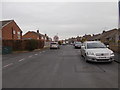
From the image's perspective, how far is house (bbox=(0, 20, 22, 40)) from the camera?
39.0m

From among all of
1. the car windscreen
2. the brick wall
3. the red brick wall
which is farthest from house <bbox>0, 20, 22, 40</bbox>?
the car windscreen

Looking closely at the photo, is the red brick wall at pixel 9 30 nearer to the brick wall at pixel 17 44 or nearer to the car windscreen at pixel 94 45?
→ the brick wall at pixel 17 44

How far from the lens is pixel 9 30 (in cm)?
4141

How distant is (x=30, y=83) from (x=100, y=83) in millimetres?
2577

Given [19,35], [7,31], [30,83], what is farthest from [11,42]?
[19,35]

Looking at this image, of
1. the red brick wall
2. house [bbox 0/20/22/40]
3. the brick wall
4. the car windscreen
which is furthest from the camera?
the red brick wall

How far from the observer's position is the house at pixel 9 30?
39031 millimetres

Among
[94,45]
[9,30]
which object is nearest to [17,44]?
[9,30]

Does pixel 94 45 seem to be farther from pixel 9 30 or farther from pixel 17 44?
pixel 9 30

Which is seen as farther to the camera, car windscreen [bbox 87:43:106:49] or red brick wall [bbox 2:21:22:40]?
red brick wall [bbox 2:21:22:40]

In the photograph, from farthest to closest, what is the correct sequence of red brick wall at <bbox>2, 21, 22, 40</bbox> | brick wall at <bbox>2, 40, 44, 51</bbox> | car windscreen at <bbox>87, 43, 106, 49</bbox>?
1. red brick wall at <bbox>2, 21, 22, 40</bbox>
2. brick wall at <bbox>2, 40, 44, 51</bbox>
3. car windscreen at <bbox>87, 43, 106, 49</bbox>

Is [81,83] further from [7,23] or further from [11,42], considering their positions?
[7,23]

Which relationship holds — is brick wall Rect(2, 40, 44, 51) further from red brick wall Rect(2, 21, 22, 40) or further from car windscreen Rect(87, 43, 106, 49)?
car windscreen Rect(87, 43, 106, 49)

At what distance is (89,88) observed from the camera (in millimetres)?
5094
